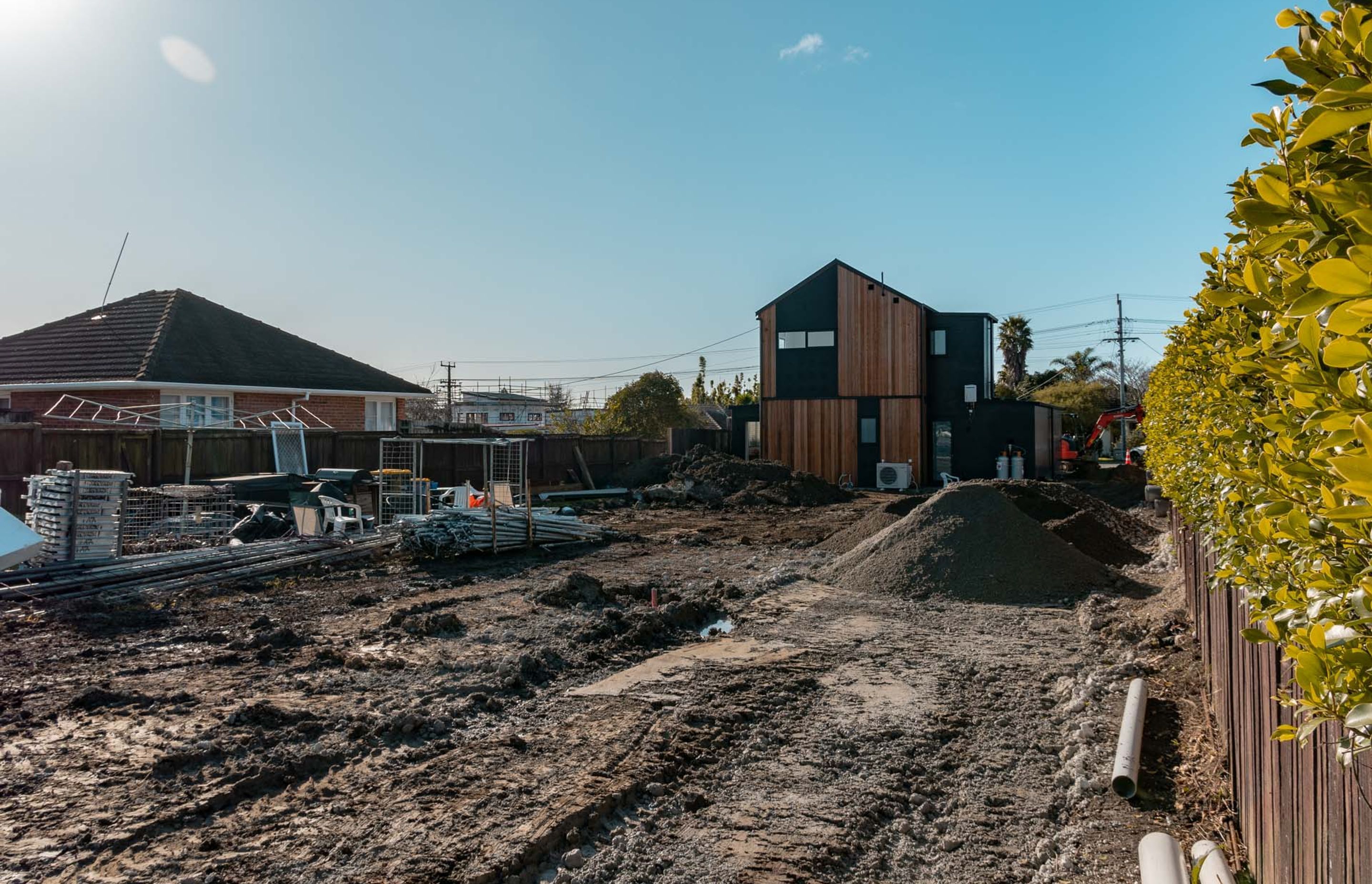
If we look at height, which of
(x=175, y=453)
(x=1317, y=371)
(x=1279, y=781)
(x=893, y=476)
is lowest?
(x=1279, y=781)

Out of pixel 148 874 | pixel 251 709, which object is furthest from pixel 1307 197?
pixel 251 709

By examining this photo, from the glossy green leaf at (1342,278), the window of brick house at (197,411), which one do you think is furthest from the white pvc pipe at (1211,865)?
the window of brick house at (197,411)

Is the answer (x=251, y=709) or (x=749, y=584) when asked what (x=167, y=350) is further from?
(x=251, y=709)

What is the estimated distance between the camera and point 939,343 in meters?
33.4

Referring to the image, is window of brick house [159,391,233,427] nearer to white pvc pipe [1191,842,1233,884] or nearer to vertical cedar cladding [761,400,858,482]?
vertical cedar cladding [761,400,858,482]

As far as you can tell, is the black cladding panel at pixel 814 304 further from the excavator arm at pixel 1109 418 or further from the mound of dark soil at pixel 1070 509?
the mound of dark soil at pixel 1070 509

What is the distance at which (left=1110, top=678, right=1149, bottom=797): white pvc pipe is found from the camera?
544cm

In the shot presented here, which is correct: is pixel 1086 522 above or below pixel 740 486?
below

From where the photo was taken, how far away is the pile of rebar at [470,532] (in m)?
15.8

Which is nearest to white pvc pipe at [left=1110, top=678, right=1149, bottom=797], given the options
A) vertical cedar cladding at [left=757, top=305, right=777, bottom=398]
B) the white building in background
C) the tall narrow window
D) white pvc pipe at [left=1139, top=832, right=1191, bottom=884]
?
white pvc pipe at [left=1139, top=832, right=1191, bottom=884]

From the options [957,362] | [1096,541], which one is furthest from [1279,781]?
[957,362]

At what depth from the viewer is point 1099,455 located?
44.1m

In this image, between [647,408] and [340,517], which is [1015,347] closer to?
[647,408]

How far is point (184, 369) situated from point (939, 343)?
24245 millimetres
